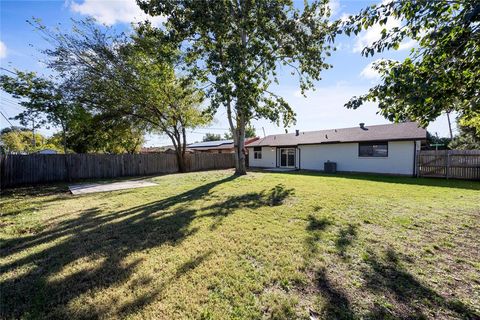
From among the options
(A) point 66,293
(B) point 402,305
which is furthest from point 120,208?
(B) point 402,305

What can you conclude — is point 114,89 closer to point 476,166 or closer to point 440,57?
point 440,57

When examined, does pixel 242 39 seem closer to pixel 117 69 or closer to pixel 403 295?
pixel 117 69

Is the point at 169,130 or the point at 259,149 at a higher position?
the point at 169,130

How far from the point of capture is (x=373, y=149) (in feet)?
51.3

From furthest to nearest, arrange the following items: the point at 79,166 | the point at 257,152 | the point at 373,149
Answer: the point at 257,152, the point at 373,149, the point at 79,166

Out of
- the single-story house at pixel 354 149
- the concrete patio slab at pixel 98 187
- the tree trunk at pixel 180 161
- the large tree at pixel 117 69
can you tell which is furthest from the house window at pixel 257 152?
the concrete patio slab at pixel 98 187

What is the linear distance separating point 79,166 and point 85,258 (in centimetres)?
1321

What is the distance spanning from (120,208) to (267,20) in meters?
10.7

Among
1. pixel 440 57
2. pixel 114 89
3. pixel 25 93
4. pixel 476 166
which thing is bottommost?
pixel 476 166

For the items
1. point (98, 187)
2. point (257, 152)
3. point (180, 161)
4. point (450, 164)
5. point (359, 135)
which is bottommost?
point (98, 187)

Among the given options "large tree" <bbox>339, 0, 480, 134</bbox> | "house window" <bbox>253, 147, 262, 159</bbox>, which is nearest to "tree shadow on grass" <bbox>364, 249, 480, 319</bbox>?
"large tree" <bbox>339, 0, 480, 134</bbox>

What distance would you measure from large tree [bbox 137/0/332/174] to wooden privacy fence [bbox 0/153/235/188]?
8034mm

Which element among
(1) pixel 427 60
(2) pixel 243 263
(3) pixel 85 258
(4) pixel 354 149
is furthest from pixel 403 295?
(4) pixel 354 149

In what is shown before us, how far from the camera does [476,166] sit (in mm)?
11883
